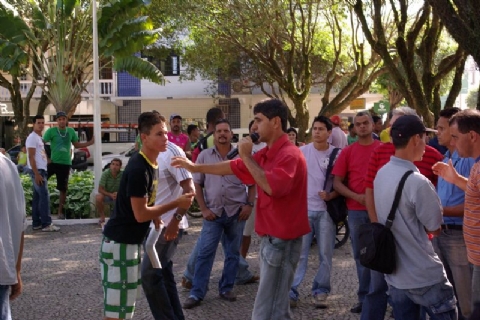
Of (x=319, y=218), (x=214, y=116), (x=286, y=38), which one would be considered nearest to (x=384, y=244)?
(x=319, y=218)

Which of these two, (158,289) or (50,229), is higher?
(158,289)

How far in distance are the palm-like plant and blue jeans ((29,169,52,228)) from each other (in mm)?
7013

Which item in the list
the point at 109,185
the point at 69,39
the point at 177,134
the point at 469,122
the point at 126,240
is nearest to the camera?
the point at 469,122

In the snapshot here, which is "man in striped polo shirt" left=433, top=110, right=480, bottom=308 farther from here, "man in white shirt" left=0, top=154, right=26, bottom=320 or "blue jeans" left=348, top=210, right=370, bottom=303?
"man in white shirt" left=0, top=154, right=26, bottom=320

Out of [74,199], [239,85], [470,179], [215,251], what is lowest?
[74,199]

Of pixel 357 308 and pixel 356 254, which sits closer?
pixel 356 254

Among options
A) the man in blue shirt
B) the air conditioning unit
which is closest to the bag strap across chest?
the man in blue shirt

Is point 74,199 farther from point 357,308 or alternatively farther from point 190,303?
point 357,308

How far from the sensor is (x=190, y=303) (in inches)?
281

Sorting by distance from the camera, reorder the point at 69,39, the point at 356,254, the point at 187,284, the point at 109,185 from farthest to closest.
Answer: the point at 69,39 → the point at 109,185 → the point at 187,284 → the point at 356,254

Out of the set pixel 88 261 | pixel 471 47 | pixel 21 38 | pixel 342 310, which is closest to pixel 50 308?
pixel 88 261

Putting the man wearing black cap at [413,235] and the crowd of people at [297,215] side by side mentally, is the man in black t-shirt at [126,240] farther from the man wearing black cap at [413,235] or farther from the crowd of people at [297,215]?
the man wearing black cap at [413,235]

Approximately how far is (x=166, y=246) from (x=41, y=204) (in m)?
6.51

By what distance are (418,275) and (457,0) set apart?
16.6ft
